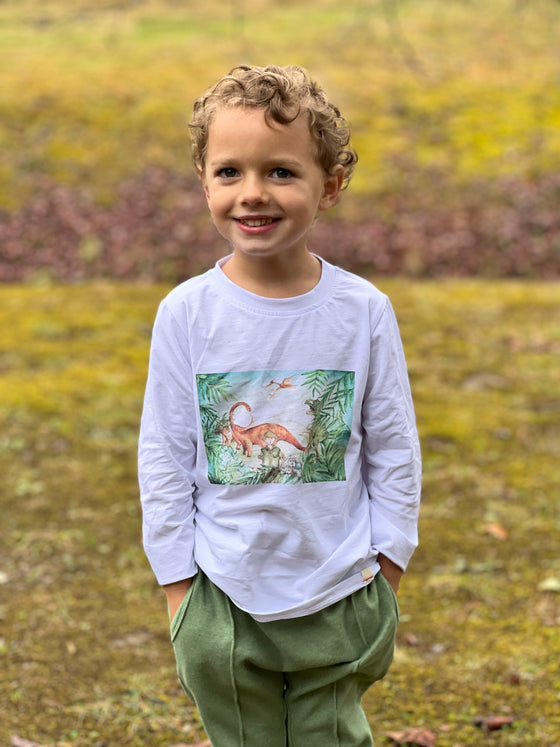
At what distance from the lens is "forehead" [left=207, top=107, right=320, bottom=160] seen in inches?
74.1

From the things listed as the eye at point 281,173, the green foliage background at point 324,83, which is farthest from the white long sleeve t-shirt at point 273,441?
the green foliage background at point 324,83

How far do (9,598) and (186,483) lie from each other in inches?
83.2

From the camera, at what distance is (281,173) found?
6.34 ft

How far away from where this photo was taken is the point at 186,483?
2.09 meters

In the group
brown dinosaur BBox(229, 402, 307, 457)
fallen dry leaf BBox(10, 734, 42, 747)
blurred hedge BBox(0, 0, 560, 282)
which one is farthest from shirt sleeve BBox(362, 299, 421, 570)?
blurred hedge BBox(0, 0, 560, 282)

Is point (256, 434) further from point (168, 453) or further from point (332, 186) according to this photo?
point (332, 186)

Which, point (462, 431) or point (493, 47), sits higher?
point (493, 47)

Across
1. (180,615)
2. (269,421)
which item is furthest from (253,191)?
(180,615)

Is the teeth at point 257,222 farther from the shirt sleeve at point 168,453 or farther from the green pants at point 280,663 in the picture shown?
the green pants at point 280,663

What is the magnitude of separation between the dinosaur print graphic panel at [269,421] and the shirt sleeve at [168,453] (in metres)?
0.07

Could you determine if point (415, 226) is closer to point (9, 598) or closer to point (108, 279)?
point (108, 279)

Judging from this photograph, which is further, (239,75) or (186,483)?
(186,483)

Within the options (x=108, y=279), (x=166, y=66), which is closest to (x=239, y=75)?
(x=108, y=279)

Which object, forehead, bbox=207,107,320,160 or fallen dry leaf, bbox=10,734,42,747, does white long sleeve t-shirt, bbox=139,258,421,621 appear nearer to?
forehead, bbox=207,107,320,160
